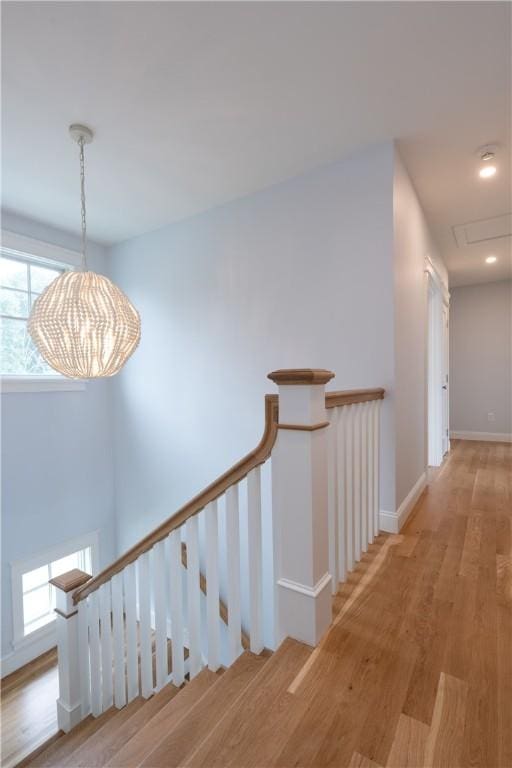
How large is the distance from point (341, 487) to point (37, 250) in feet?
11.5

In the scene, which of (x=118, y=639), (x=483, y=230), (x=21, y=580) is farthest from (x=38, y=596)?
(x=483, y=230)

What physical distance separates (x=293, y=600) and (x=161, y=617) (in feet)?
2.45

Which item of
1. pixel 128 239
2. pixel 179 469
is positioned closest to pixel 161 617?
pixel 179 469

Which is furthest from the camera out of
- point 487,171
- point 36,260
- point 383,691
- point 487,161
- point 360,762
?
point 36,260

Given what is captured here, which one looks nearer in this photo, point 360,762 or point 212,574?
point 360,762

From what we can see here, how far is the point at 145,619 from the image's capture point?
5.70ft

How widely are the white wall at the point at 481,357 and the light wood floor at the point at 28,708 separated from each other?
5.87 meters

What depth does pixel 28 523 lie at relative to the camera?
3.28 meters

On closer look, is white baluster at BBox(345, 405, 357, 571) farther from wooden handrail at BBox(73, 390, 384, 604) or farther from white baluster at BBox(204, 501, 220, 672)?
white baluster at BBox(204, 501, 220, 672)

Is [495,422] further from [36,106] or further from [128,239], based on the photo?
[36,106]

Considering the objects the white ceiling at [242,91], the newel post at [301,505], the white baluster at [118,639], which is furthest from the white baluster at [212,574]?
the white ceiling at [242,91]

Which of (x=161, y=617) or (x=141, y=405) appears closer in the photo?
(x=161, y=617)

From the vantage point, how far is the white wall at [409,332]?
232cm

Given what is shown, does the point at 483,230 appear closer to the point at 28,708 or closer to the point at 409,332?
the point at 409,332
